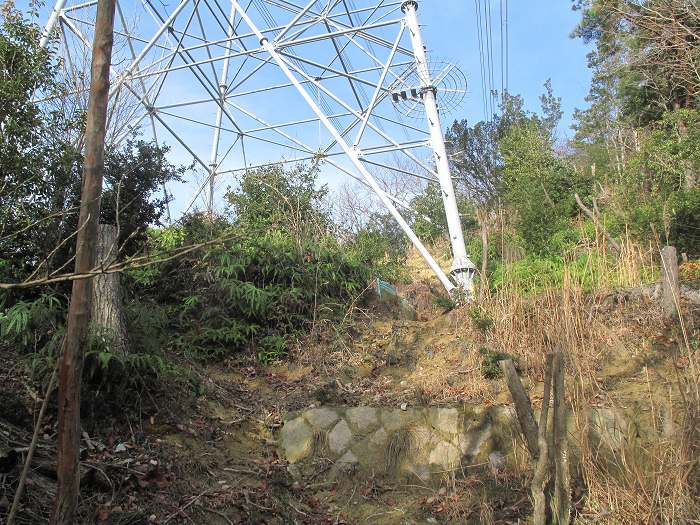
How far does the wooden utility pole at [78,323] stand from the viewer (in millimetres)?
3160

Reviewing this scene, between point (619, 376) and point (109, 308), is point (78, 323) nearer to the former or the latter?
point (109, 308)

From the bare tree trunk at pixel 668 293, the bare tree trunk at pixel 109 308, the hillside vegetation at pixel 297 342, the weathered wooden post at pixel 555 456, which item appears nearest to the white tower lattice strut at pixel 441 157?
the hillside vegetation at pixel 297 342

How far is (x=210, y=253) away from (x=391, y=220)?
1081cm

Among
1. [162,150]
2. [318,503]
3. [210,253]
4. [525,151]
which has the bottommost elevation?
[318,503]

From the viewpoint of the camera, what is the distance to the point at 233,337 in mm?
8242

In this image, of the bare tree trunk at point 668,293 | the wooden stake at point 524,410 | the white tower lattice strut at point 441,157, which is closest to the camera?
the wooden stake at point 524,410

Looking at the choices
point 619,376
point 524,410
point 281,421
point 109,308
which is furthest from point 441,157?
point 524,410

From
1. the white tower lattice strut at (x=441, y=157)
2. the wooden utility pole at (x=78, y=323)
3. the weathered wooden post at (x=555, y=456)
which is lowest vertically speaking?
the weathered wooden post at (x=555, y=456)

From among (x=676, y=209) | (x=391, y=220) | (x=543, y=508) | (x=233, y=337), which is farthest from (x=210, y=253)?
(x=391, y=220)

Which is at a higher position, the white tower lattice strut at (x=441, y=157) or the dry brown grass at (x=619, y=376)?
the white tower lattice strut at (x=441, y=157)

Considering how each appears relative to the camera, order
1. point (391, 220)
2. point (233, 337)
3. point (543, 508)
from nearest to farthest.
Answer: point (543, 508)
point (233, 337)
point (391, 220)

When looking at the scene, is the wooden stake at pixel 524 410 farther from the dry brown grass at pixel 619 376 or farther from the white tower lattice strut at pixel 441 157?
the white tower lattice strut at pixel 441 157

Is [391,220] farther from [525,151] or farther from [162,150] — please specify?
[162,150]

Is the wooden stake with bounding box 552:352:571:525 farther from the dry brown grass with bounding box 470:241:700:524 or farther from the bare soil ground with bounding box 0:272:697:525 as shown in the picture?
the bare soil ground with bounding box 0:272:697:525
